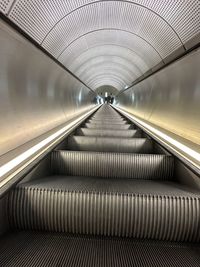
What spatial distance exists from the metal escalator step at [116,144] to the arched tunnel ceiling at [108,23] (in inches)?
71.0

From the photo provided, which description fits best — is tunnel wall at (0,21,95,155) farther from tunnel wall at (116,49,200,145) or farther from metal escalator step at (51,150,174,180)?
tunnel wall at (116,49,200,145)

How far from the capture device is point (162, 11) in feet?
16.8

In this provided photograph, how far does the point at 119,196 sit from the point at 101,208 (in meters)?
0.19

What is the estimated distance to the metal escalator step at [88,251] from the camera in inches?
73.0

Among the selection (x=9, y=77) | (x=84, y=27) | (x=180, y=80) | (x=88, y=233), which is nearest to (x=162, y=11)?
(x=180, y=80)

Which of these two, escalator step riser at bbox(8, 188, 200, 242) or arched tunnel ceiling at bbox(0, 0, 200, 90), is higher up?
arched tunnel ceiling at bbox(0, 0, 200, 90)

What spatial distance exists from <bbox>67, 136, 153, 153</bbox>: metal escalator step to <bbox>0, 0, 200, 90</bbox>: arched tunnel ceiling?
1.80 meters

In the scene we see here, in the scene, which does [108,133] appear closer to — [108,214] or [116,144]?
[116,144]

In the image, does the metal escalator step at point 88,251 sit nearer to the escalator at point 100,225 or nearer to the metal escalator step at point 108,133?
the escalator at point 100,225

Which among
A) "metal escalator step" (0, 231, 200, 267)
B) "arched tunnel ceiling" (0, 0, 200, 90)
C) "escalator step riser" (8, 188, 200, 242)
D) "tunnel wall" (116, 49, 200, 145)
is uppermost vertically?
"arched tunnel ceiling" (0, 0, 200, 90)

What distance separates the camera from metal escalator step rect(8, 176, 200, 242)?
2264 millimetres

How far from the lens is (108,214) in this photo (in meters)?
2.31

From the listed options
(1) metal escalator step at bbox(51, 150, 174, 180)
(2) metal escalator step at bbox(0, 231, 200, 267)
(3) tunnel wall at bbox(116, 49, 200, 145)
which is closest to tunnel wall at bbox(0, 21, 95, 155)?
(1) metal escalator step at bbox(51, 150, 174, 180)

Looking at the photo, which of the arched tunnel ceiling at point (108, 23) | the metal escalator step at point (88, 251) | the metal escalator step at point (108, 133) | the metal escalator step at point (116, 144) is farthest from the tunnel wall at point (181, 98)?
the metal escalator step at point (88, 251)
